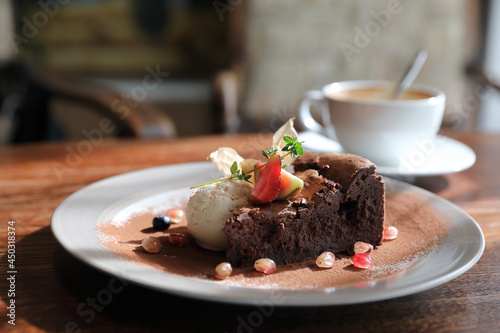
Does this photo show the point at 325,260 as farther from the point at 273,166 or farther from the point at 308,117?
the point at 308,117

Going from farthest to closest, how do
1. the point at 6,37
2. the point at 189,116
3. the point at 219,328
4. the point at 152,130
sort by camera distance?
the point at 189,116
the point at 6,37
the point at 152,130
the point at 219,328

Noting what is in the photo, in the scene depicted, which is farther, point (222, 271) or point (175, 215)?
point (175, 215)

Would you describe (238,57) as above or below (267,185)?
below

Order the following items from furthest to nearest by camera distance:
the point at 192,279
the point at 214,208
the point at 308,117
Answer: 1. the point at 308,117
2. the point at 214,208
3. the point at 192,279

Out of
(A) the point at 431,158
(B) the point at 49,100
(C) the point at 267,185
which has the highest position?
(C) the point at 267,185

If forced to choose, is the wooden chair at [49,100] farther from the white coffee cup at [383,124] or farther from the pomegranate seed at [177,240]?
the pomegranate seed at [177,240]

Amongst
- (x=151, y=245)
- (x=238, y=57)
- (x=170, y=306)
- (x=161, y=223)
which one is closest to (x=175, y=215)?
(x=161, y=223)

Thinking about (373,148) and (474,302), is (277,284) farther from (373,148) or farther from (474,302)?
(373,148)

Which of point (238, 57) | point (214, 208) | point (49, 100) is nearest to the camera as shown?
point (214, 208)

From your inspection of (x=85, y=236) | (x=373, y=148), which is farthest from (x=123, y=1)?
(x=85, y=236)
